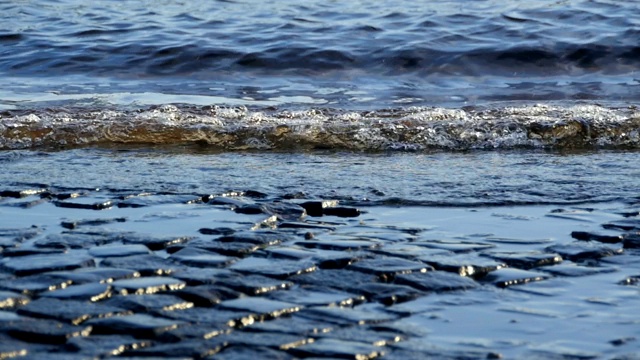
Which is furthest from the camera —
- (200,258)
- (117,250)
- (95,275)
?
(117,250)

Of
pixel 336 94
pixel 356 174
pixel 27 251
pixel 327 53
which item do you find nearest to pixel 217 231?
pixel 27 251

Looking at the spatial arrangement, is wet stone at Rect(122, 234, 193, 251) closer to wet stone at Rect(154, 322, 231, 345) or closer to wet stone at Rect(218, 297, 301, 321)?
wet stone at Rect(218, 297, 301, 321)

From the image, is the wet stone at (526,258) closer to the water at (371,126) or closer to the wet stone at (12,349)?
the water at (371,126)

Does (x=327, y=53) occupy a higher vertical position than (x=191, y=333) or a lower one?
higher

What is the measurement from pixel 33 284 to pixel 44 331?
1.87 ft

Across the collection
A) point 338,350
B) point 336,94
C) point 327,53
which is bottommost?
point 338,350

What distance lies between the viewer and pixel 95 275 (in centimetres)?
421

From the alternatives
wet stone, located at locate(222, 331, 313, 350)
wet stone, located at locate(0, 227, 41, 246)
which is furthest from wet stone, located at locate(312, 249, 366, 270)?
wet stone, located at locate(0, 227, 41, 246)

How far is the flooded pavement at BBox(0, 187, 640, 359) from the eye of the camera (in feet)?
11.5

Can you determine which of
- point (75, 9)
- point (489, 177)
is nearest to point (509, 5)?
point (75, 9)

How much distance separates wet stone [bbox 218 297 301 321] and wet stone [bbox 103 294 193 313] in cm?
15

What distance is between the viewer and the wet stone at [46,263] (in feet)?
14.1

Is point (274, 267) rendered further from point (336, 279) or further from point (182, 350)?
point (182, 350)

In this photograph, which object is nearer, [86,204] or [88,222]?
[88,222]
